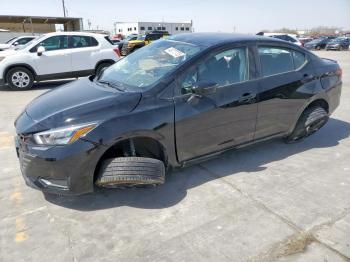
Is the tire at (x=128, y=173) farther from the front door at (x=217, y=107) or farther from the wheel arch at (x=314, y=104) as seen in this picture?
Answer: the wheel arch at (x=314, y=104)

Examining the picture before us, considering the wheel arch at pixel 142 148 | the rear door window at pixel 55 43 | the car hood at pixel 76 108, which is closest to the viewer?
the car hood at pixel 76 108

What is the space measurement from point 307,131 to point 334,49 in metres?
30.3

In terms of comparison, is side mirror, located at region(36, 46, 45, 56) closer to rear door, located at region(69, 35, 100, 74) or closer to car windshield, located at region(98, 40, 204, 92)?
rear door, located at region(69, 35, 100, 74)

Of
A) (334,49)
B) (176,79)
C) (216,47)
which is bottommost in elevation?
(334,49)

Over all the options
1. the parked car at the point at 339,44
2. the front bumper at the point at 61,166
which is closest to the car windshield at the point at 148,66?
the front bumper at the point at 61,166

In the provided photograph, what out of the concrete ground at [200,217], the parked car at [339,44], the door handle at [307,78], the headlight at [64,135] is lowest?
the parked car at [339,44]

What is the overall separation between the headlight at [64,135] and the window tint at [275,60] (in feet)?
7.55

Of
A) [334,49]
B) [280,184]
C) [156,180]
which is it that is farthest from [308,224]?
[334,49]

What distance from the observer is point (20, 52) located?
9180 millimetres

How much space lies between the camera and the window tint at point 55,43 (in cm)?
944

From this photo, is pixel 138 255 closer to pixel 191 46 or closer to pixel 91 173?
pixel 91 173

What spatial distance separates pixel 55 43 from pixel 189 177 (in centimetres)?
753

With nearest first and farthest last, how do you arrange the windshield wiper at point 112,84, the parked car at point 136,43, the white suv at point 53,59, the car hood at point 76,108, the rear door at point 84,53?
the car hood at point 76,108, the windshield wiper at point 112,84, the white suv at point 53,59, the rear door at point 84,53, the parked car at point 136,43

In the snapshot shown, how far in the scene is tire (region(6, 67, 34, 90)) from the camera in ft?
30.4
